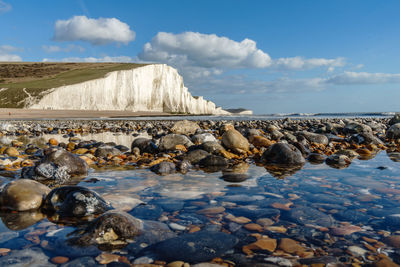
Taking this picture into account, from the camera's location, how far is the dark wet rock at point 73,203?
9.91 ft

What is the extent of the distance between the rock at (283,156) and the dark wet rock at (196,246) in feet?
14.2

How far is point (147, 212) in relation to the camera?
3.09 meters

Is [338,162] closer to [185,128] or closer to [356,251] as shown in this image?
[356,251]

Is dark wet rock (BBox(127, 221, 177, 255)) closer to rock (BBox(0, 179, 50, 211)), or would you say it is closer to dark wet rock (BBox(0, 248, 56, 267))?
dark wet rock (BBox(0, 248, 56, 267))

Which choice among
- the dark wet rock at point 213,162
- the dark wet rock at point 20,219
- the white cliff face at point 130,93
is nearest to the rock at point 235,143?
the dark wet rock at point 213,162

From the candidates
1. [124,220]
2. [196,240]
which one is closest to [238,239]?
[196,240]

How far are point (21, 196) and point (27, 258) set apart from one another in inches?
60.0

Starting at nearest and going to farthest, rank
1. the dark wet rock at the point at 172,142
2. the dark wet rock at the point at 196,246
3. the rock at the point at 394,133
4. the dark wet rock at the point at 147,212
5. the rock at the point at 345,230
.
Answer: the dark wet rock at the point at 196,246, the rock at the point at 345,230, the dark wet rock at the point at 147,212, the dark wet rock at the point at 172,142, the rock at the point at 394,133

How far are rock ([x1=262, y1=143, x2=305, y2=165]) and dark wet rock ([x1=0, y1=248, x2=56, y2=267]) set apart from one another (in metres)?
5.36

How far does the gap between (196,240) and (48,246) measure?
1.23 m

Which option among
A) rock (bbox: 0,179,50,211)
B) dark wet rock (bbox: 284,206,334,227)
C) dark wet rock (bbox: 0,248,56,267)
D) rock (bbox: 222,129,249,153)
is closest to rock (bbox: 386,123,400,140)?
rock (bbox: 222,129,249,153)

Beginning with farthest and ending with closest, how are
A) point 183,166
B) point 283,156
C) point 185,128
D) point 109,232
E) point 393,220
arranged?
point 185,128 < point 283,156 < point 183,166 < point 393,220 < point 109,232

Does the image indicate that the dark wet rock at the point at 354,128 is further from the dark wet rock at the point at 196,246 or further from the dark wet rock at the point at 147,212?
the dark wet rock at the point at 196,246

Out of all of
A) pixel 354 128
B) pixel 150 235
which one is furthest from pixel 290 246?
pixel 354 128
